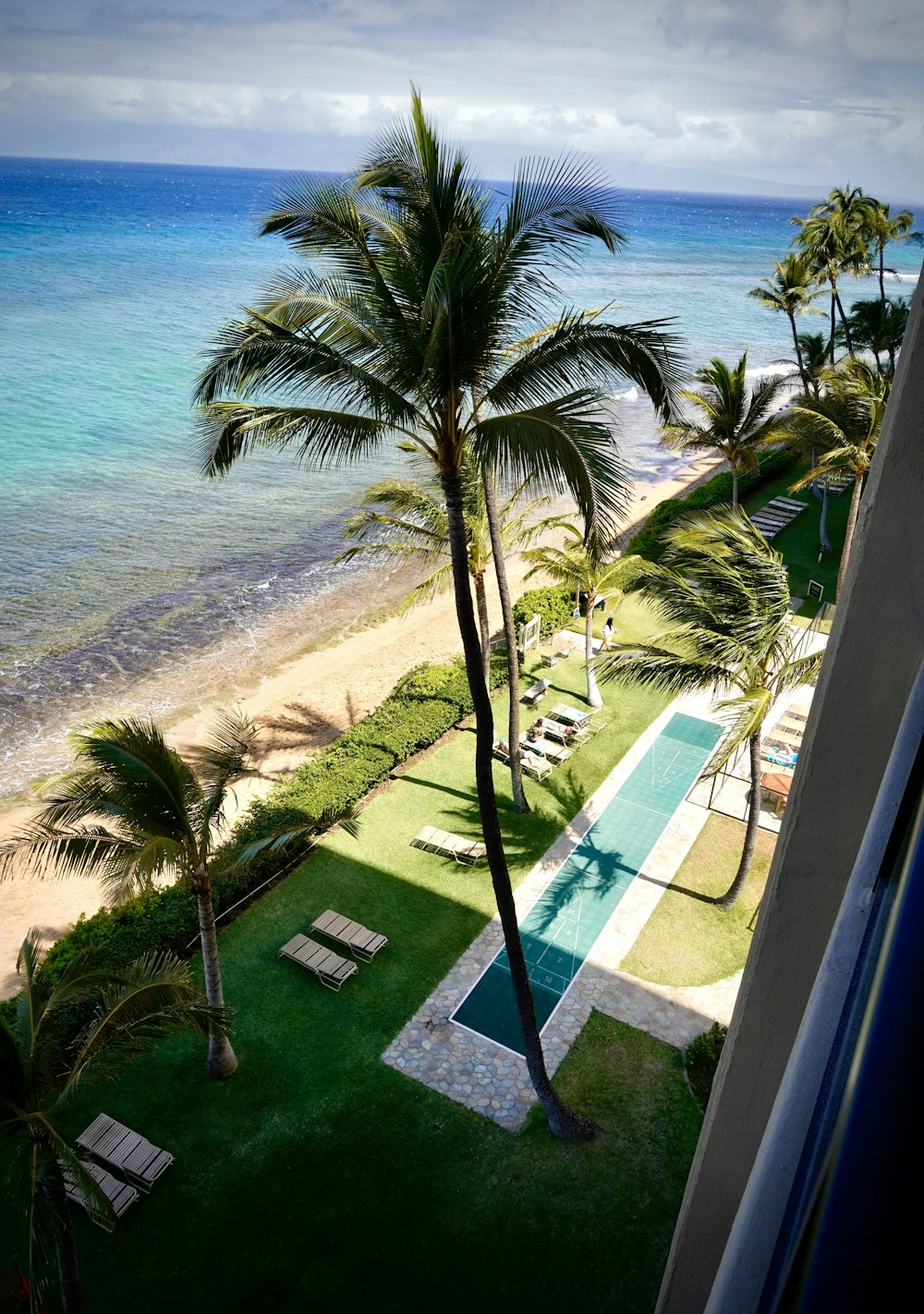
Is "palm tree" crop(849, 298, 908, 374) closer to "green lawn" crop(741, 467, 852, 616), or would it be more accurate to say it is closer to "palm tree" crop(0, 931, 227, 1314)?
"green lawn" crop(741, 467, 852, 616)

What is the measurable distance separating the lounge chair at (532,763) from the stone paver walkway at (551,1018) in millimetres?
2683

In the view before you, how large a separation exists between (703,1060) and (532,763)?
7.26 m

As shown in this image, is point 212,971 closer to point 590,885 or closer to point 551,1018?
point 551,1018

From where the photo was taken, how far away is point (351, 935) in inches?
556

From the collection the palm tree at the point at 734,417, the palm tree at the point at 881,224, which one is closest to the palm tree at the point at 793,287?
the palm tree at the point at 881,224

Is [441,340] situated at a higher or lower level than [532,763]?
higher

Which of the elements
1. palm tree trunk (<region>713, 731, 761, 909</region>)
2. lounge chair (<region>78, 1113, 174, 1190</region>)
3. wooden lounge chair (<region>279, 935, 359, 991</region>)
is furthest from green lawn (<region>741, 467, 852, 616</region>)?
lounge chair (<region>78, 1113, 174, 1190</region>)

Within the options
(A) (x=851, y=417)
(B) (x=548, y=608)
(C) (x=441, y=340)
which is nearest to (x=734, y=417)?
(A) (x=851, y=417)

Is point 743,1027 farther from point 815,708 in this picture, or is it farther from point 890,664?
point 890,664

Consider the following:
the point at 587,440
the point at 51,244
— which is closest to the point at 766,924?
the point at 587,440

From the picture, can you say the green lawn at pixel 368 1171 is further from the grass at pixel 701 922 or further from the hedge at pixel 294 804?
the grass at pixel 701 922

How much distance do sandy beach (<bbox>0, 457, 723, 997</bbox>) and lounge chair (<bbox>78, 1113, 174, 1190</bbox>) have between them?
401 cm

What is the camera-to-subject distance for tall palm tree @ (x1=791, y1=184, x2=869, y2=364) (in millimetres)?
32094

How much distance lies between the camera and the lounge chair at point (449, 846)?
16.1 metres
